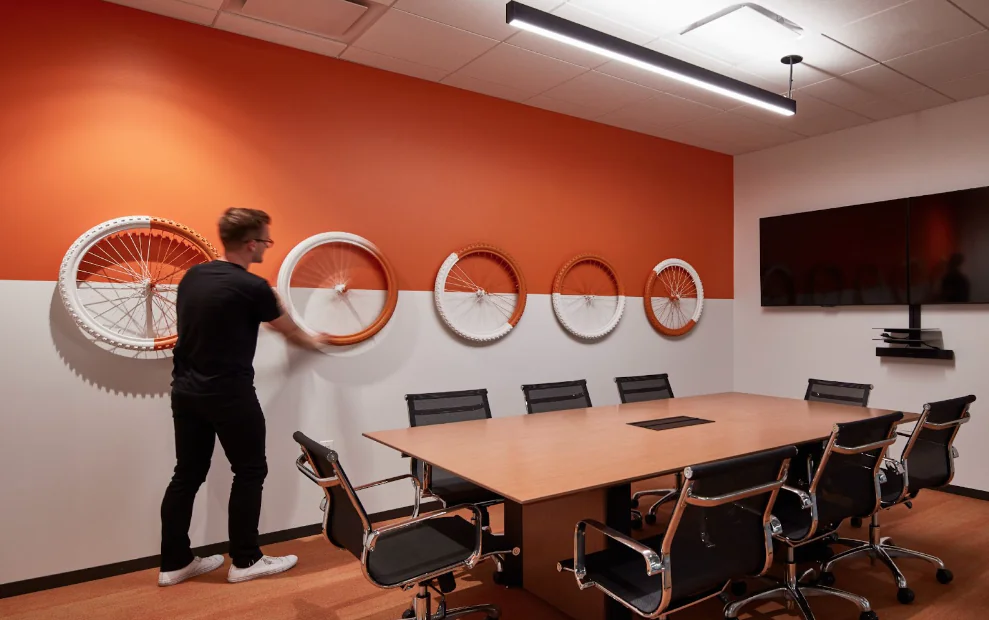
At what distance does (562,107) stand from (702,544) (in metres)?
3.62

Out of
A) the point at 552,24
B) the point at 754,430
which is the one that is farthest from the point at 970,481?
the point at 552,24

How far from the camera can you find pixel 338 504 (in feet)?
7.40

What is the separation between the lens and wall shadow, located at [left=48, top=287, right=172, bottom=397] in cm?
308

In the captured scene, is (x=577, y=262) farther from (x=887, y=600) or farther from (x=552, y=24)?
(x=887, y=600)

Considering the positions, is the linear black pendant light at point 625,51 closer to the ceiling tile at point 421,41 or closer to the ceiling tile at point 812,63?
the ceiling tile at point 812,63

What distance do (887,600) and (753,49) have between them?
10.1 ft

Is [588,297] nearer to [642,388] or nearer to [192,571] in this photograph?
[642,388]

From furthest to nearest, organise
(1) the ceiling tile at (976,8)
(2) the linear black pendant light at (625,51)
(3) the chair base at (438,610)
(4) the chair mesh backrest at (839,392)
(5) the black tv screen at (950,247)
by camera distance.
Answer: (5) the black tv screen at (950,247) → (4) the chair mesh backrest at (839,392) → (1) the ceiling tile at (976,8) → (2) the linear black pendant light at (625,51) → (3) the chair base at (438,610)

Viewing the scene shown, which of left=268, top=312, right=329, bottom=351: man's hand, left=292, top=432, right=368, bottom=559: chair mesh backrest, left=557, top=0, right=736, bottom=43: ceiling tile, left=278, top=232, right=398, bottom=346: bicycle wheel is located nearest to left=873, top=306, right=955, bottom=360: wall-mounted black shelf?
left=557, top=0, right=736, bottom=43: ceiling tile

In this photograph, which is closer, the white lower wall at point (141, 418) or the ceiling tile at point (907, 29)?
the white lower wall at point (141, 418)

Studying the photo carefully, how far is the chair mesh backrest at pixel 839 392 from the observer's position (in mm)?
3939

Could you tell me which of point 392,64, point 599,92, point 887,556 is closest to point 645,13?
point 599,92

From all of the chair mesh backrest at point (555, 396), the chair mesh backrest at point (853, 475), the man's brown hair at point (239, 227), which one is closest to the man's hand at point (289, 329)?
the man's brown hair at point (239, 227)

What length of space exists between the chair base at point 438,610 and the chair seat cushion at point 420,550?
17 cm
